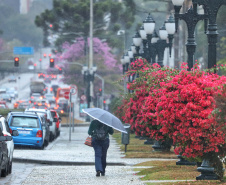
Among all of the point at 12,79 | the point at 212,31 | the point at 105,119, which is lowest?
the point at 12,79

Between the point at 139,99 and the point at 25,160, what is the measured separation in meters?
5.13

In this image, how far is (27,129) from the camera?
30234mm

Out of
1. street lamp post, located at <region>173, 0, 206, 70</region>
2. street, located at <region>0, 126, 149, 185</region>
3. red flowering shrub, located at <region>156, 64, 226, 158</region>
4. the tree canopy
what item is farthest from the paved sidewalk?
the tree canopy

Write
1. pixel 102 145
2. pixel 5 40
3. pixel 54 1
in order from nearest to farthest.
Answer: pixel 102 145 < pixel 54 1 < pixel 5 40

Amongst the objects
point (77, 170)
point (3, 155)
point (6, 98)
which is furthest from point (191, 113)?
point (6, 98)

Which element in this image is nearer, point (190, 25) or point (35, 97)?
point (190, 25)

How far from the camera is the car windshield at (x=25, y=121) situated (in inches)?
1184

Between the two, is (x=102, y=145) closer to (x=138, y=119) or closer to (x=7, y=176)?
(x=7, y=176)

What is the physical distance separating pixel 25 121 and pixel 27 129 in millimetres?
388

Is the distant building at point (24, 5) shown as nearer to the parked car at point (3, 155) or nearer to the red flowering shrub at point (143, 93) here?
the red flowering shrub at point (143, 93)

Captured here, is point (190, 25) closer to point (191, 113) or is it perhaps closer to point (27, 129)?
point (191, 113)

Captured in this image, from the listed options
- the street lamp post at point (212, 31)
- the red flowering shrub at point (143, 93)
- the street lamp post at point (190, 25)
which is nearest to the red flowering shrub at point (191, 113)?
the street lamp post at point (212, 31)

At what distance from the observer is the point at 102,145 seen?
18.2 metres

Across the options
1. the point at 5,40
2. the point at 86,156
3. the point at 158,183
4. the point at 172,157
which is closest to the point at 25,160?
the point at 86,156
